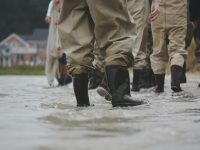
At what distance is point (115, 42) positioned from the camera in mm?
3355

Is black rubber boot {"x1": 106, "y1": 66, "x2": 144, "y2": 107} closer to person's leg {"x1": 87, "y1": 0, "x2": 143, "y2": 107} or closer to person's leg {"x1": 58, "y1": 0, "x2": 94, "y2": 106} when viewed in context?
person's leg {"x1": 87, "y1": 0, "x2": 143, "y2": 107}

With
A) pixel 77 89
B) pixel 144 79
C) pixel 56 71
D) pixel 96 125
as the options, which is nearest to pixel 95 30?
pixel 77 89

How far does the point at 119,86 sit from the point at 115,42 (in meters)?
0.27

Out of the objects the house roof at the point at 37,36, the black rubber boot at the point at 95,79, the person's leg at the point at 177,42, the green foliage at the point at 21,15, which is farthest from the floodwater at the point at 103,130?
the green foliage at the point at 21,15

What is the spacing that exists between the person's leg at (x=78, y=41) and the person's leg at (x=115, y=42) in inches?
4.7

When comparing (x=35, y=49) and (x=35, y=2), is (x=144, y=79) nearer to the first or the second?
(x=35, y=49)

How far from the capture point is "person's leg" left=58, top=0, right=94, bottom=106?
11.2 feet

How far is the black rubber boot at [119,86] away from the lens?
3.30 meters

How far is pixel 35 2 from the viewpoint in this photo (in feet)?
284

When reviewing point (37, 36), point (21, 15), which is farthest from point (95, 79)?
point (21, 15)

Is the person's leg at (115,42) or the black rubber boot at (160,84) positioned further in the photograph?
the black rubber boot at (160,84)

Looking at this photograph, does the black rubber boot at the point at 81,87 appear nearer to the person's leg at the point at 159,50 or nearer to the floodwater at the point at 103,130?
the floodwater at the point at 103,130

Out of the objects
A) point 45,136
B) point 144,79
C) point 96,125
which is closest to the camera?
point 45,136

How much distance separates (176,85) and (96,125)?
2.69 meters
